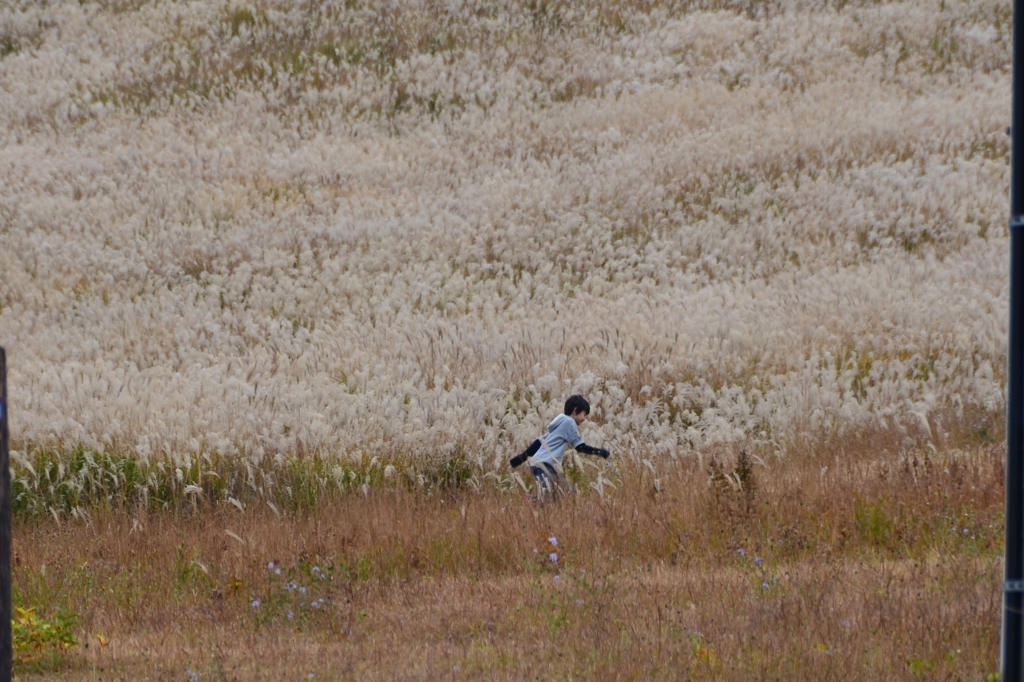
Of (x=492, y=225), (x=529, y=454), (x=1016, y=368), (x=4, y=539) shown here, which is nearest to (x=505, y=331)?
(x=529, y=454)

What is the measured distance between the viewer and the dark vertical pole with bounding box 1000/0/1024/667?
2646mm

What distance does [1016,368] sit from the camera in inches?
104

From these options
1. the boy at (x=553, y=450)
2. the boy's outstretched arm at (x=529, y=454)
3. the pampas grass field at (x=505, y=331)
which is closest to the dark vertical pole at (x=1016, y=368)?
the pampas grass field at (x=505, y=331)

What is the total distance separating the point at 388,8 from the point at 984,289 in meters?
23.8

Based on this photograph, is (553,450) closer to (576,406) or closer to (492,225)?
(576,406)

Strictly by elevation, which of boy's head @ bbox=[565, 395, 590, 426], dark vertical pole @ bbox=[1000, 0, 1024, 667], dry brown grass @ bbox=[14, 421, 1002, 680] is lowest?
dry brown grass @ bbox=[14, 421, 1002, 680]

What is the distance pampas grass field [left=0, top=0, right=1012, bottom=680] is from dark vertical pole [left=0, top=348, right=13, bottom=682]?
5.27ft

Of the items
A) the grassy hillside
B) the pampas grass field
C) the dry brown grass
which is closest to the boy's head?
the pampas grass field

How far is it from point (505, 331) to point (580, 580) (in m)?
8.71

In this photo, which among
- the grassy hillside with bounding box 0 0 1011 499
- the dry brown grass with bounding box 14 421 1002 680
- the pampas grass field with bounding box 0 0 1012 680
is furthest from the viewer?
the grassy hillside with bounding box 0 0 1011 499

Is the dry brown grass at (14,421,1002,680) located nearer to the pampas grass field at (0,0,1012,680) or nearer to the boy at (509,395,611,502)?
the pampas grass field at (0,0,1012,680)

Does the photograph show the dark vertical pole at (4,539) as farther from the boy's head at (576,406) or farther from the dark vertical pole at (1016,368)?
the boy's head at (576,406)

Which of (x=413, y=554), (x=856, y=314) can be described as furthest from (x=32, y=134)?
(x=413, y=554)

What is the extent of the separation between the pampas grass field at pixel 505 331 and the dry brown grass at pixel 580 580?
4cm
